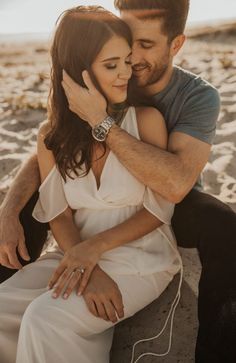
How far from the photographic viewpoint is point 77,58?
117 inches

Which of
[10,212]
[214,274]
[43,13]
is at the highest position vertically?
[214,274]

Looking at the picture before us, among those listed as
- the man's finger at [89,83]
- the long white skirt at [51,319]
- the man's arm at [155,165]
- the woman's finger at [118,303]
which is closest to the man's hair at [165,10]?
the man's finger at [89,83]

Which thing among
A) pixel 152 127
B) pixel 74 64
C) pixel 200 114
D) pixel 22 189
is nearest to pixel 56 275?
pixel 22 189

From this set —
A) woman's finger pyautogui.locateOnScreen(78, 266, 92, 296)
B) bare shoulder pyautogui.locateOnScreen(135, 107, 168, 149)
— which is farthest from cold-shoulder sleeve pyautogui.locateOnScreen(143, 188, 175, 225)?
woman's finger pyautogui.locateOnScreen(78, 266, 92, 296)

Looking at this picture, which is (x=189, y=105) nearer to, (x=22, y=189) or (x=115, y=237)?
(x=115, y=237)

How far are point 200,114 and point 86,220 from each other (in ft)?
3.21

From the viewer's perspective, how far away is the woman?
2.69 m

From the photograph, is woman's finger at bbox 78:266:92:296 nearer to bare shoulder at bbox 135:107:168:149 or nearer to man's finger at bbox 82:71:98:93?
bare shoulder at bbox 135:107:168:149

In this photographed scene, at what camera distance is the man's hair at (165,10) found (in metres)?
3.29

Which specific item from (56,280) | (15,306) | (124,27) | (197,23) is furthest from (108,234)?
(197,23)

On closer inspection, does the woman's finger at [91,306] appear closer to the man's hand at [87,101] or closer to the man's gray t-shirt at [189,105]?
the man's hand at [87,101]

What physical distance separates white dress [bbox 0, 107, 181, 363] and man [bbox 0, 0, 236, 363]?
110 millimetres

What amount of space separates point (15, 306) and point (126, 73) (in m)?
1.49

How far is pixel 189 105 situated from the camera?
130 inches
